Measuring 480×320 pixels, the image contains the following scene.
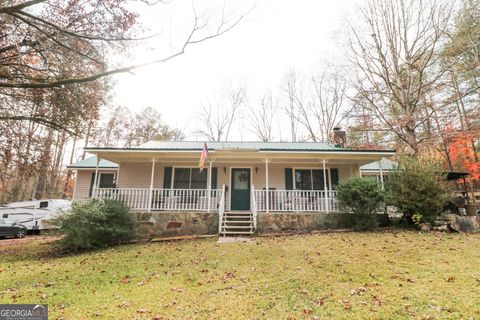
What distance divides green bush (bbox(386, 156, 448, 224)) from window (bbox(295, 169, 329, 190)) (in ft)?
10.5

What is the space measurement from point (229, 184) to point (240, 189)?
59 cm

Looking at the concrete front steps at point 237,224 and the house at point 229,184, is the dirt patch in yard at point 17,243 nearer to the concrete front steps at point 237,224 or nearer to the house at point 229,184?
the house at point 229,184

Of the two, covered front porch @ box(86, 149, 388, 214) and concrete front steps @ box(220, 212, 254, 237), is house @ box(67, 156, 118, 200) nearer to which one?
covered front porch @ box(86, 149, 388, 214)

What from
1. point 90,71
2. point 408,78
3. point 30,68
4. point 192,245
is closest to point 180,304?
point 192,245

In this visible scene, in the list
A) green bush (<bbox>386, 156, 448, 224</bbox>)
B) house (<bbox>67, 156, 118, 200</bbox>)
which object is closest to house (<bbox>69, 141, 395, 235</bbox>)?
green bush (<bbox>386, 156, 448, 224</bbox>)

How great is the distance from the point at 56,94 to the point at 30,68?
3.40ft

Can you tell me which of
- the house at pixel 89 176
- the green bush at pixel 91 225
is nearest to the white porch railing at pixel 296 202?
the green bush at pixel 91 225

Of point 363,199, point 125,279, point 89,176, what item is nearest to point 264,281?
point 125,279

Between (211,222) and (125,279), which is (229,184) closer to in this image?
(211,222)

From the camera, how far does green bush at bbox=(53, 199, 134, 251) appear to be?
7.87m

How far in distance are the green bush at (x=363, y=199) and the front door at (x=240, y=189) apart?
433 centimetres

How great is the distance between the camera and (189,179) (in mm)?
12055

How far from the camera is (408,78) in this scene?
45.2 feet

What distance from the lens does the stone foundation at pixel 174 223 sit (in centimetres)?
977
